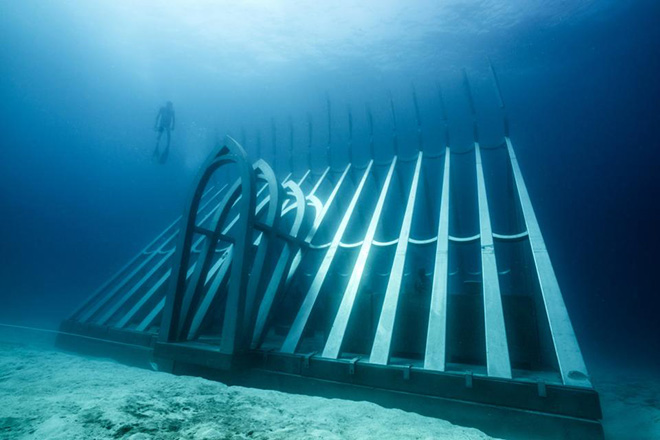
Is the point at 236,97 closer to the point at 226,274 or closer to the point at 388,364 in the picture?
the point at 226,274

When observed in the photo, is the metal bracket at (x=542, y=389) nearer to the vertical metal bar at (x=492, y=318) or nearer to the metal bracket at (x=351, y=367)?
the vertical metal bar at (x=492, y=318)

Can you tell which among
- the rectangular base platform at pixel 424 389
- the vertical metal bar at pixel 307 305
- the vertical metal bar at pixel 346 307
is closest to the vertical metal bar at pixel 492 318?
the rectangular base platform at pixel 424 389

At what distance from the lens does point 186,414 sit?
1.88 metres

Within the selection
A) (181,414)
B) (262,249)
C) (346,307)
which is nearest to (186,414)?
(181,414)

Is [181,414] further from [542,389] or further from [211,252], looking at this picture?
[542,389]

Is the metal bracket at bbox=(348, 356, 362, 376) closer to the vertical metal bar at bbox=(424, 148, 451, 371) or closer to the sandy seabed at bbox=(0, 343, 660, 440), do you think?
the sandy seabed at bbox=(0, 343, 660, 440)

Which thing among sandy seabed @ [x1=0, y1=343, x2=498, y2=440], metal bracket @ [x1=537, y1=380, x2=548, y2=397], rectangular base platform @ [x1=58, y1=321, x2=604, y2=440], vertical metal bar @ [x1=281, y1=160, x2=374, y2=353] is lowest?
sandy seabed @ [x1=0, y1=343, x2=498, y2=440]

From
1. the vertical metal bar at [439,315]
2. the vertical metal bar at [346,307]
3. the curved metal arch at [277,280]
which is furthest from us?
the curved metal arch at [277,280]

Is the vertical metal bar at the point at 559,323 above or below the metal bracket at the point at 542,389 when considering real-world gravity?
above

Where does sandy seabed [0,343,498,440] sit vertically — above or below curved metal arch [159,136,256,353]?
below

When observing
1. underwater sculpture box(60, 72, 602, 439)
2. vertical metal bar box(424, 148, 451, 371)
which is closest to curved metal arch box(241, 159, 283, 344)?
underwater sculpture box(60, 72, 602, 439)

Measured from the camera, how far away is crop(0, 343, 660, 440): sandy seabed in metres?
1.64

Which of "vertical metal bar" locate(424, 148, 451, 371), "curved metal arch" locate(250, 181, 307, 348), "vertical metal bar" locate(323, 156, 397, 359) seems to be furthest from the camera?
"curved metal arch" locate(250, 181, 307, 348)

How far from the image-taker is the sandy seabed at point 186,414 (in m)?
1.64
